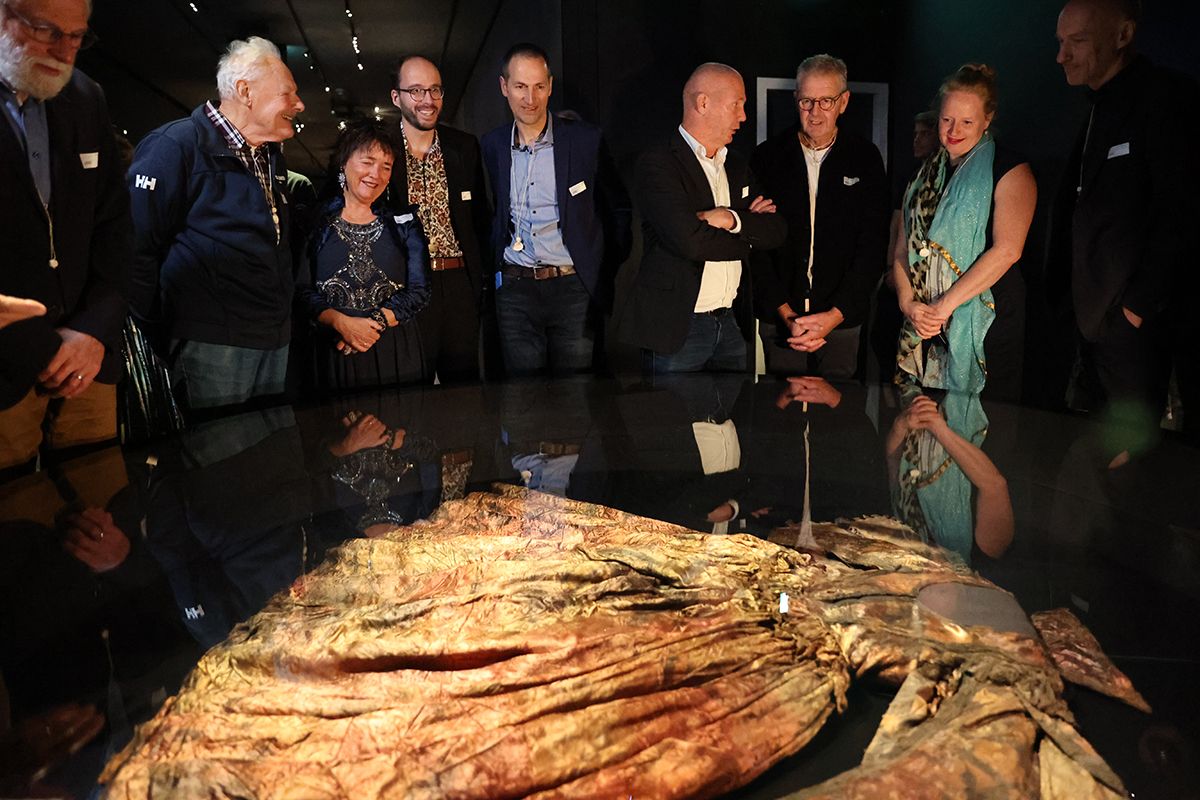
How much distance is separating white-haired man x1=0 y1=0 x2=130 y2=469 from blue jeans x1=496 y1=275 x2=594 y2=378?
151cm

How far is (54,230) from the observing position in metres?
2.37

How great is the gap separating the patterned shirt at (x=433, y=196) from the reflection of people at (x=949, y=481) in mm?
1835

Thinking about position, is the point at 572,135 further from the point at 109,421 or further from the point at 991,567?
the point at 991,567

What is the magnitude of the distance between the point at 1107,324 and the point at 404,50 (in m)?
2.83

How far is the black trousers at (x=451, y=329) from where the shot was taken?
3.57 m

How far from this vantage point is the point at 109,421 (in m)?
2.70

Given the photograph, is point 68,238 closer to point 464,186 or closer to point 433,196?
point 433,196

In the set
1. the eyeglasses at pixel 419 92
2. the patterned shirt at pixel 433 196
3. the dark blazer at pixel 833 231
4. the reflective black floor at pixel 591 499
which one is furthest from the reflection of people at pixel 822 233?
the eyeglasses at pixel 419 92

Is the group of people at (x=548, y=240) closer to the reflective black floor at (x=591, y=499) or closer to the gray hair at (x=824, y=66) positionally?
the gray hair at (x=824, y=66)

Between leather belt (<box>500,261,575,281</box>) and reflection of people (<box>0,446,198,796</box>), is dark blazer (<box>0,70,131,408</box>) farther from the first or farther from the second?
leather belt (<box>500,261,575,281</box>)

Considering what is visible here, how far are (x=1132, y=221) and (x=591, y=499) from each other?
2.16 meters

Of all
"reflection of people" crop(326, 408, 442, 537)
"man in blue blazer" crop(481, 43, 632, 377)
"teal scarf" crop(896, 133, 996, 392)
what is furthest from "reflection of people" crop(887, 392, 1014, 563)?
"man in blue blazer" crop(481, 43, 632, 377)

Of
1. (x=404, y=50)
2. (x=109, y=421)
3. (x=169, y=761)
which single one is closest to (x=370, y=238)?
(x=404, y=50)

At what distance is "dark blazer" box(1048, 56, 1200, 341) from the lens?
297 cm
